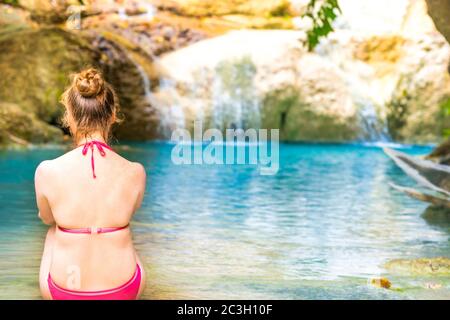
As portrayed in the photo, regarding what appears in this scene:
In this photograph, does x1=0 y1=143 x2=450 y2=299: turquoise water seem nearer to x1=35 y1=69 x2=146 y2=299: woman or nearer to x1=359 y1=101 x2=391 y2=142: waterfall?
x1=35 y1=69 x2=146 y2=299: woman

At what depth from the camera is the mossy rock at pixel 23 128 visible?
17.8 m

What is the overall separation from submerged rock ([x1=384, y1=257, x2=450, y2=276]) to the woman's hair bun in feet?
9.29

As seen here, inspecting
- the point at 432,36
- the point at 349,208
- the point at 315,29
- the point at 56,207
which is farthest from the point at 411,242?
the point at 432,36

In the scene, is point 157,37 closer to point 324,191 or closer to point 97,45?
point 97,45

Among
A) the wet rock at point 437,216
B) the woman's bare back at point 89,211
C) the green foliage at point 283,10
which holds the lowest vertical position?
the wet rock at point 437,216

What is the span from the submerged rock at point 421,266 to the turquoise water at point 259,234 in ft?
0.40

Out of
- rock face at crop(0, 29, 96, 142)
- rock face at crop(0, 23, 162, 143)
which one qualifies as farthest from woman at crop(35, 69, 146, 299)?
rock face at crop(0, 29, 96, 142)

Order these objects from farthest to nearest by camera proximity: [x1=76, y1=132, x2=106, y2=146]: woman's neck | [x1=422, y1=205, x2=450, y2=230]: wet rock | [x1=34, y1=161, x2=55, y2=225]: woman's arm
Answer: [x1=422, y1=205, x2=450, y2=230]: wet rock < [x1=76, y1=132, x2=106, y2=146]: woman's neck < [x1=34, y1=161, x2=55, y2=225]: woman's arm

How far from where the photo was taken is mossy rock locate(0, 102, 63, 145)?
58.3 ft

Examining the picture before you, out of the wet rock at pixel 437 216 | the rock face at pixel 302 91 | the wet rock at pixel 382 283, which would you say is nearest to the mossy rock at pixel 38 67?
the rock face at pixel 302 91

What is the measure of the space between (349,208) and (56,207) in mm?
6353

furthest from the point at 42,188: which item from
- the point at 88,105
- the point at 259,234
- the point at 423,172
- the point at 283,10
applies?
the point at 283,10

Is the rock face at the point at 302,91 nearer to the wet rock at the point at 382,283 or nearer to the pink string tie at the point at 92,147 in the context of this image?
the wet rock at the point at 382,283

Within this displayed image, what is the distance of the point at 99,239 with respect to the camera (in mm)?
3951
